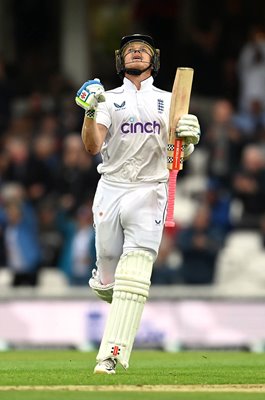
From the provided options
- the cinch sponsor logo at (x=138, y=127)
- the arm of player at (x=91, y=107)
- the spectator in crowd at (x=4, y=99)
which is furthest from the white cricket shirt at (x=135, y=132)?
the spectator in crowd at (x=4, y=99)

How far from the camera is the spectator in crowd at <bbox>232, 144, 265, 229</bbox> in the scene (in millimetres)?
18422

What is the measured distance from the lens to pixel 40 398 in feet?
28.2

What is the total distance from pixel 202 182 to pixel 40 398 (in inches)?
437

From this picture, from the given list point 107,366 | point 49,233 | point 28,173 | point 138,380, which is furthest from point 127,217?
point 28,173

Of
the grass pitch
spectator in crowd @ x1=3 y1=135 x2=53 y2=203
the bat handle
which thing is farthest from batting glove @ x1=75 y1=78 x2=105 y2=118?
spectator in crowd @ x1=3 y1=135 x2=53 y2=203

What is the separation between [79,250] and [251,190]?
7.89 feet

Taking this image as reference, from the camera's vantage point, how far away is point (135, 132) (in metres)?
10.4

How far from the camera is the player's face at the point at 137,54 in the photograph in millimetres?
10500

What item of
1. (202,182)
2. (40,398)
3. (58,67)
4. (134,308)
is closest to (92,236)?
(202,182)

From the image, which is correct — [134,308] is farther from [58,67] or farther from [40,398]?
[58,67]

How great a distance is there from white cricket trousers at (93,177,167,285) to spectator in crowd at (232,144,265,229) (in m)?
7.95

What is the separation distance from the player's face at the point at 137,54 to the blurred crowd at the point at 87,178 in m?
6.81

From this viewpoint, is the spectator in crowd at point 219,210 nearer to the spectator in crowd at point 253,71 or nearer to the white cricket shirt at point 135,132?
the spectator in crowd at point 253,71

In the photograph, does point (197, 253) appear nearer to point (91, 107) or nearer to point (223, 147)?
point (223, 147)
